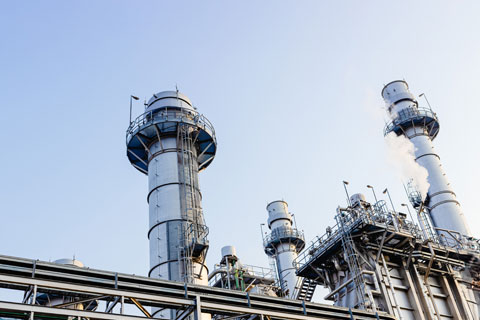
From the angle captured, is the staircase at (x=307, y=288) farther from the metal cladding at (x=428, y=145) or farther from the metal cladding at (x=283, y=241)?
the metal cladding at (x=283, y=241)

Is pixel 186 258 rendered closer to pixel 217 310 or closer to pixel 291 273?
pixel 217 310

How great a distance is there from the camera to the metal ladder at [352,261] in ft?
86.4

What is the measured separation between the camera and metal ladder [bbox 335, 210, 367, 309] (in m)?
26.3

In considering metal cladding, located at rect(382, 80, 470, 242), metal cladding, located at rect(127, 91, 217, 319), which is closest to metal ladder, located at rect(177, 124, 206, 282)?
metal cladding, located at rect(127, 91, 217, 319)

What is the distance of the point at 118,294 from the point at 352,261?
583 inches

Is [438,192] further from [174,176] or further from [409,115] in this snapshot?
[174,176]

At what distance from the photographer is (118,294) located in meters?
17.1

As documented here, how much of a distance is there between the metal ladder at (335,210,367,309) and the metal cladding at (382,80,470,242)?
11.9m

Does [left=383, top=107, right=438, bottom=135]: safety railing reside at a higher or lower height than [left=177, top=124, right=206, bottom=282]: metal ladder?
higher

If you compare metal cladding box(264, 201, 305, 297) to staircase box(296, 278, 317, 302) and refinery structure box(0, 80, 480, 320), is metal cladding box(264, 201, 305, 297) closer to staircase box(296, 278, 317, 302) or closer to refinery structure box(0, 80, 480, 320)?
refinery structure box(0, 80, 480, 320)

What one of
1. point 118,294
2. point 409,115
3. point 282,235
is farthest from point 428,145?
point 118,294

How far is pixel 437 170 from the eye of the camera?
41.2 metres

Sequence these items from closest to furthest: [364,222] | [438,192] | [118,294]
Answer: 1. [118,294]
2. [364,222]
3. [438,192]

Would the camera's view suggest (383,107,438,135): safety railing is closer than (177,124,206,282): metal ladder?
No
